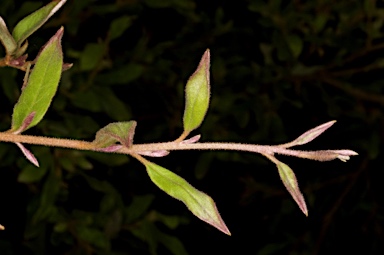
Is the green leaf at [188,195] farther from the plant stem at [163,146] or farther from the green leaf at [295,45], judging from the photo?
the green leaf at [295,45]

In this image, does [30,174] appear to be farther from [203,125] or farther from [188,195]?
[188,195]

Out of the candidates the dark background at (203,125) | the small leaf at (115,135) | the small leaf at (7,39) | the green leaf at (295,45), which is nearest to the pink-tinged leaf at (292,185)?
the small leaf at (115,135)

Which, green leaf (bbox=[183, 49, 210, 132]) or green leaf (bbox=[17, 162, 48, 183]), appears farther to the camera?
green leaf (bbox=[17, 162, 48, 183])

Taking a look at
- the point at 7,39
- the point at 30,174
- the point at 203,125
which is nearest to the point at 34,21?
the point at 7,39

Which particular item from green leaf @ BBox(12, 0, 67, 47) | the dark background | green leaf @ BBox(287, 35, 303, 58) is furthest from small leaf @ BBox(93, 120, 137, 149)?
green leaf @ BBox(287, 35, 303, 58)

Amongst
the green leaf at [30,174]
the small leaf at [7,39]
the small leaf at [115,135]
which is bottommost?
the green leaf at [30,174]

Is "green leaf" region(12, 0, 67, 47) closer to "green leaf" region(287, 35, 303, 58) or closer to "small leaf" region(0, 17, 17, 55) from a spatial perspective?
"small leaf" region(0, 17, 17, 55)
